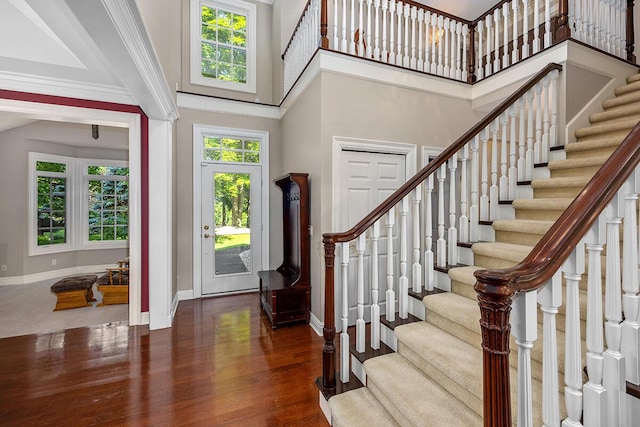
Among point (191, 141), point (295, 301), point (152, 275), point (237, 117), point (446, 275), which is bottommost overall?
point (295, 301)

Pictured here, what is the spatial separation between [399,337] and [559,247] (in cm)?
130

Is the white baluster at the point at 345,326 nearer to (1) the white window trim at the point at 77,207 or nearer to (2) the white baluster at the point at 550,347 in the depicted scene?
(2) the white baluster at the point at 550,347

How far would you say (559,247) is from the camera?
2.93ft

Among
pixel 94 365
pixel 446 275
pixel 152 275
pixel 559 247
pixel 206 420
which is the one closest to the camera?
pixel 559 247

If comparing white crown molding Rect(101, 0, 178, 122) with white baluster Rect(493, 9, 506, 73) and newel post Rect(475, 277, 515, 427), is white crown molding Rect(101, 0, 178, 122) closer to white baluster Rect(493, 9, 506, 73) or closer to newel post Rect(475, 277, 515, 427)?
newel post Rect(475, 277, 515, 427)

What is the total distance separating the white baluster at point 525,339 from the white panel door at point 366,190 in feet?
7.31

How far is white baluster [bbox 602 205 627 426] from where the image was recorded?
1023 mm

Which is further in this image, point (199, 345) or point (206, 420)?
point (199, 345)

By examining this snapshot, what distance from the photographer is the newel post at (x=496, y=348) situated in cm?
80

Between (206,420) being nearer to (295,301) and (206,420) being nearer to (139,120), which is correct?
(295,301)

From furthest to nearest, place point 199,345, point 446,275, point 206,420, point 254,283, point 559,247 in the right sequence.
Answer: point 254,283 → point 199,345 → point 446,275 → point 206,420 → point 559,247

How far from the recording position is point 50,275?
540 centimetres

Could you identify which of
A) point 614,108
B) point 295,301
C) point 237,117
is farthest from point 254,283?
point 614,108

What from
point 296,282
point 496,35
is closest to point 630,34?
point 496,35
